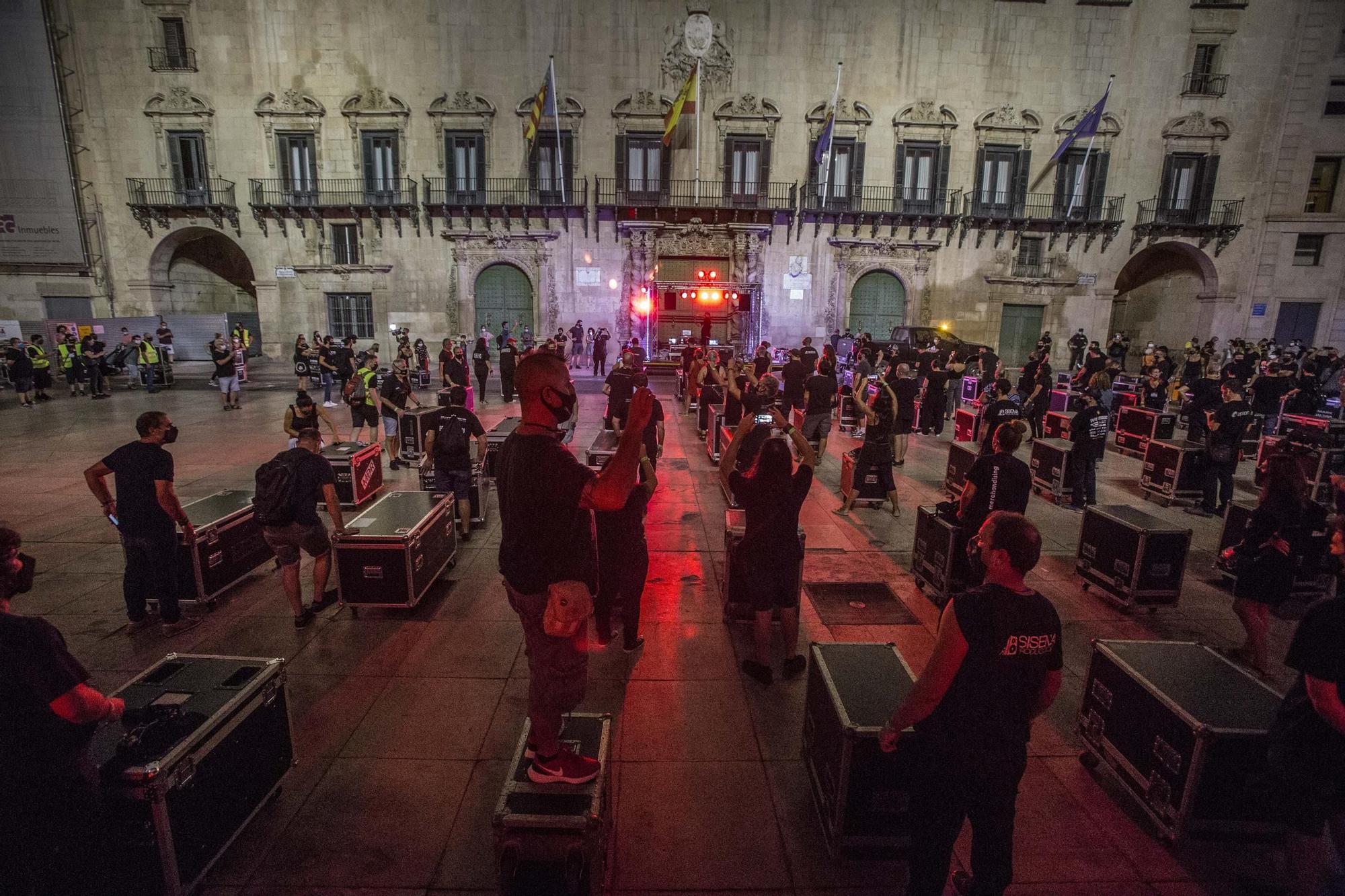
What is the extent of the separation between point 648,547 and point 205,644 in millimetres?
4421

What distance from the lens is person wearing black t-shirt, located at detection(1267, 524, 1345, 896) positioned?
2.62m

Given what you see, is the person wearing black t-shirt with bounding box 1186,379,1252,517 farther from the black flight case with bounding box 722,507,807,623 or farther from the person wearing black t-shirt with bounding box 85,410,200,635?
the person wearing black t-shirt with bounding box 85,410,200,635

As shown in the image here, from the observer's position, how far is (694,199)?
83.4 feet

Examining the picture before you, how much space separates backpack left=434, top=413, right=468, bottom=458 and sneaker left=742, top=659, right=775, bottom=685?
424cm

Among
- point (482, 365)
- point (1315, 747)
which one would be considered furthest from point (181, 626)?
point (482, 365)

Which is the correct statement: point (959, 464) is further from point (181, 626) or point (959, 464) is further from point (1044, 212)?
point (1044, 212)

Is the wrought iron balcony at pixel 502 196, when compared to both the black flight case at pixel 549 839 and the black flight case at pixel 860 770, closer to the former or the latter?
the black flight case at pixel 860 770

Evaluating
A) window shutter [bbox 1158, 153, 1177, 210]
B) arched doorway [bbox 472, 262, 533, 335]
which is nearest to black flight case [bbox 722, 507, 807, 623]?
arched doorway [bbox 472, 262, 533, 335]

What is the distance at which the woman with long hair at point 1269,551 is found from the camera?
4.85 meters

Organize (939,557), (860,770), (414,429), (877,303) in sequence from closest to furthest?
(860,770), (939,557), (414,429), (877,303)

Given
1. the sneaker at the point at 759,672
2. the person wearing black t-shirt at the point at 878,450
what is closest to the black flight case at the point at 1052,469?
the person wearing black t-shirt at the point at 878,450

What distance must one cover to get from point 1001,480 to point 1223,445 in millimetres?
5889

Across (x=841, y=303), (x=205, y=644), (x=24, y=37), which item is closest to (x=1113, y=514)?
(x=205, y=644)

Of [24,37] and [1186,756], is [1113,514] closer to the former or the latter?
[1186,756]
